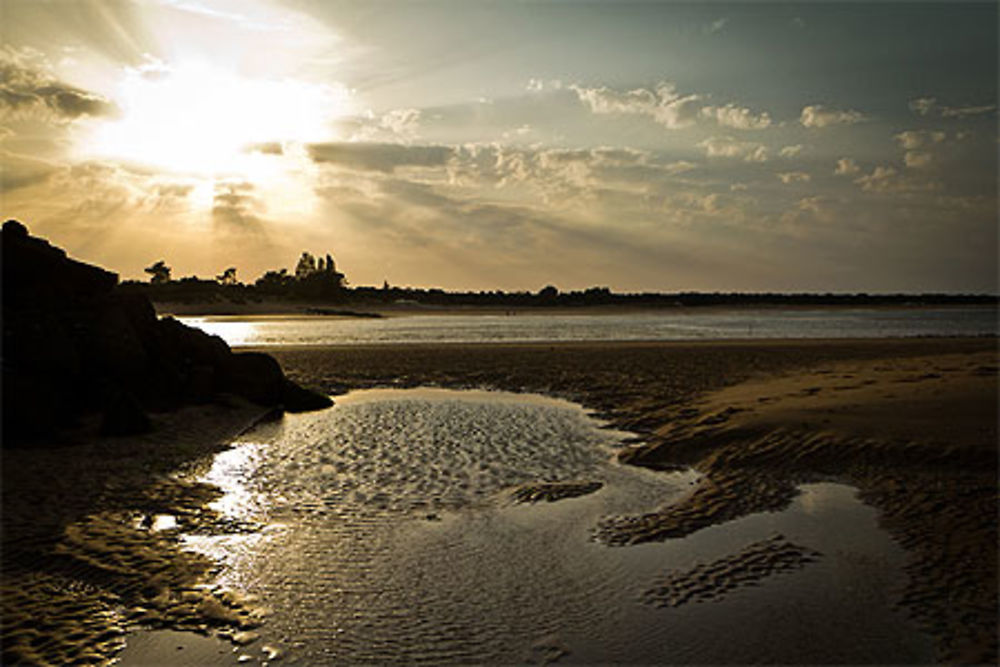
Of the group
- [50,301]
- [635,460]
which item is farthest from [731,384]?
[50,301]

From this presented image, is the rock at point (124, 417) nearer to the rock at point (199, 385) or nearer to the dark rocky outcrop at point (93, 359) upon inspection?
the dark rocky outcrop at point (93, 359)

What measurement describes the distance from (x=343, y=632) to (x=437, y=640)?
872mm

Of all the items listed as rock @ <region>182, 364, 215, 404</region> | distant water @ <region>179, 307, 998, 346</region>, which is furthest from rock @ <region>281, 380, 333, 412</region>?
distant water @ <region>179, 307, 998, 346</region>

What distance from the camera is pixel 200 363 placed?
745 inches

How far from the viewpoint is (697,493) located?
9.63 meters

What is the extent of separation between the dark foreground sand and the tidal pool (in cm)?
32

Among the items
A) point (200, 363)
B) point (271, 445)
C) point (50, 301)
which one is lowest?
point (271, 445)

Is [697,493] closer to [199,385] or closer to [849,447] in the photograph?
[849,447]

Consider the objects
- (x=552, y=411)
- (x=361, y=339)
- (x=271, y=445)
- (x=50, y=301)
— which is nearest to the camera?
(x=271, y=445)

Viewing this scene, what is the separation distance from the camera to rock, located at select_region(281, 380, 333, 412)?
18.7 m

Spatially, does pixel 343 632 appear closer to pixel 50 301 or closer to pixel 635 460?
pixel 635 460

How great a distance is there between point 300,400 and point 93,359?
549cm

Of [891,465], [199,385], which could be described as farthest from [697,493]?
[199,385]

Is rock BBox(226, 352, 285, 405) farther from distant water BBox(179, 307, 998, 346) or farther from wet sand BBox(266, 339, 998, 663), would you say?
distant water BBox(179, 307, 998, 346)
